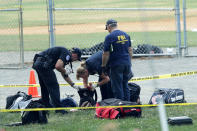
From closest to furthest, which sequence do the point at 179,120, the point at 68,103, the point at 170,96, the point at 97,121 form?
the point at 179,120 → the point at 97,121 → the point at 170,96 → the point at 68,103

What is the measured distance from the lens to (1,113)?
10.3m

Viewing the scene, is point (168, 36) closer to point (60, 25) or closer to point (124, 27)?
point (124, 27)

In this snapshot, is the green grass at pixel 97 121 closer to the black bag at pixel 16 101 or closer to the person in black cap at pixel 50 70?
the black bag at pixel 16 101

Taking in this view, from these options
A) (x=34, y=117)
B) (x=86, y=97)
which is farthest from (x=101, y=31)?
(x=34, y=117)

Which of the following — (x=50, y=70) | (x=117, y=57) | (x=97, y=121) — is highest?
(x=117, y=57)

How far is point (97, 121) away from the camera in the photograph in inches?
368

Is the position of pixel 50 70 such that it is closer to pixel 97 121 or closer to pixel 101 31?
pixel 97 121

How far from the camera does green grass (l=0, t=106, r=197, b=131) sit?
28.8 feet

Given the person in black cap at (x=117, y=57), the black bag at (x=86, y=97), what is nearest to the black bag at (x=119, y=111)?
the person in black cap at (x=117, y=57)

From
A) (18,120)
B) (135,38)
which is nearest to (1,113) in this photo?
(18,120)

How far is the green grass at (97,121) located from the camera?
8781 millimetres

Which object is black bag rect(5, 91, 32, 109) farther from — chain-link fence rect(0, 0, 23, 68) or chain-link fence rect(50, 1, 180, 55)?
chain-link fence rect(50, 1, 180, 55)

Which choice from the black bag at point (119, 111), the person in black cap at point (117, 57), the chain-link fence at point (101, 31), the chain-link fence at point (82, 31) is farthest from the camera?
the chain-link fence at point (101, 31)

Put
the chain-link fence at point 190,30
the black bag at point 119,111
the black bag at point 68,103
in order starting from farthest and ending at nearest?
1. the chain-link fence at point 190,30
2. the black bag at point 68,103
3. the black bag at point 119,111
